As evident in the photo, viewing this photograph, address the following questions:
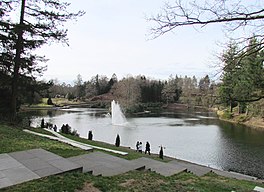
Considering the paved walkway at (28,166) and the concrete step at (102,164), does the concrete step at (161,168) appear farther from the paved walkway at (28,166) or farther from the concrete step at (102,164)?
the paved walkway at (28,166)

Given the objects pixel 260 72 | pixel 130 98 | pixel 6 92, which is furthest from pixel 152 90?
pixel 260 72

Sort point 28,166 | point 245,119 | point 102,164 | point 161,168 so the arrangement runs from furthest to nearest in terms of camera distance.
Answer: point 245,119 < point 161,168 < point 102,164 < point 28,166

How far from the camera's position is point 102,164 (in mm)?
6527

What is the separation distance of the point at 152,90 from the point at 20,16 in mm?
64599

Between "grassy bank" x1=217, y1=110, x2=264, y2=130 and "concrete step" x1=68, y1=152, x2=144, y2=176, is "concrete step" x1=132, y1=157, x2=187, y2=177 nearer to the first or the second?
"concrete step" x1=68, y1=152, x2=144, y2=176

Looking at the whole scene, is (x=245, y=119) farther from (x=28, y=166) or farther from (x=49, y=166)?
(x=28, y=166)

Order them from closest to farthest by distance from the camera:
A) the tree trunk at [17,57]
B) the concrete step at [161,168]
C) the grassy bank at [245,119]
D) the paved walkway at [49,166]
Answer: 1. the paved walkway at [49,166]
2. the concrete step at [161,168]
3. the tree trunk at [17,57]
4. the grassy bank at [245,119]

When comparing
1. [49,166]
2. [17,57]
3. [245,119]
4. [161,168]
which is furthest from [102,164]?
[245,119]

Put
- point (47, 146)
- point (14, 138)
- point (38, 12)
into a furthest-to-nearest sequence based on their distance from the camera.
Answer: point (38, 12), point (14, 138), point (47, 146)

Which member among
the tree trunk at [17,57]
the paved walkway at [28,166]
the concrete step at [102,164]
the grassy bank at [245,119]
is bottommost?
the grassy bank at [245,119]

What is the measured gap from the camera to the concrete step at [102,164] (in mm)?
5902

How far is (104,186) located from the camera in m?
4.58

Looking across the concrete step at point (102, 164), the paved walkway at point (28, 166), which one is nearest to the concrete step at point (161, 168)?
the concrete step at point (102, 164)

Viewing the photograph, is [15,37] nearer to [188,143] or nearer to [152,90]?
[188,143]
